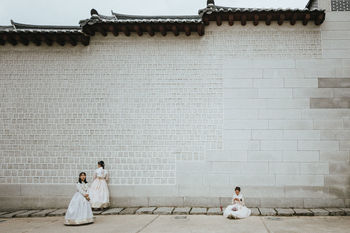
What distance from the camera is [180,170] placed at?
8.16 metres

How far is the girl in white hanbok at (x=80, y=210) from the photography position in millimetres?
6672

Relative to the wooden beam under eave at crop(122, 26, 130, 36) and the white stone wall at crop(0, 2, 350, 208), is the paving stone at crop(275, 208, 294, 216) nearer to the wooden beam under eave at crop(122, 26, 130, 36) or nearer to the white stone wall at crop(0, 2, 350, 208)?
the white stone wall at crop(0, 2, 350, 208)

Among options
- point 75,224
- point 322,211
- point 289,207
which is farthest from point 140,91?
point 322,211

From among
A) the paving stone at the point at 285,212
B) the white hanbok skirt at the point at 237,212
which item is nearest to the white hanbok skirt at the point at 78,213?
the white hanbok skirt at the point at 237,212

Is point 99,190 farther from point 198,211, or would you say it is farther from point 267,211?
point 267,211

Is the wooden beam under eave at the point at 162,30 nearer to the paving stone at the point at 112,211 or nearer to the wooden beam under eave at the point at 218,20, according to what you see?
the wooden beam under eave at the point at 218,20

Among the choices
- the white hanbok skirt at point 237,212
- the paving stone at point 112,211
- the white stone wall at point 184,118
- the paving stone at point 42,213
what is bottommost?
the paving stone at point 42,213

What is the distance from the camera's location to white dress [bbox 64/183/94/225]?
6.67m

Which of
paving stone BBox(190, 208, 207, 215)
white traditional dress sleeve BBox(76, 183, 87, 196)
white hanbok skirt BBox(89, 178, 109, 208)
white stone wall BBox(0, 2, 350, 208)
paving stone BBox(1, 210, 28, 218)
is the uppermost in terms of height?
white stone wall BBox(0, 2, 350, 208)

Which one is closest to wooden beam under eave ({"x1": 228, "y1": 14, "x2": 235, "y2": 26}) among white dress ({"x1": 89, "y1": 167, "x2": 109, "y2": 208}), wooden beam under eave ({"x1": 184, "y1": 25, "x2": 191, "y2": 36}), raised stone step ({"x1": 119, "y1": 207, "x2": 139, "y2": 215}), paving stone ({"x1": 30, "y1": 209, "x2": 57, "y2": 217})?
wooden beam under eave ({"x1": 184, "y1": 25, "x2": 191, "y2": 36})

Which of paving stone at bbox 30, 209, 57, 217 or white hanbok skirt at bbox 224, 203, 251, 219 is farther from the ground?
white hanbok skirt at bbox 224, 203, 251, 219

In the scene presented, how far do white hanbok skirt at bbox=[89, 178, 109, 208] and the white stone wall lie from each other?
0.28 meters

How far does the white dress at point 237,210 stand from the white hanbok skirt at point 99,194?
3391mm

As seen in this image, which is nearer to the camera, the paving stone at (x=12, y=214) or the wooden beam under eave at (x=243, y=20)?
the paving stone at (x=12, y=214)
